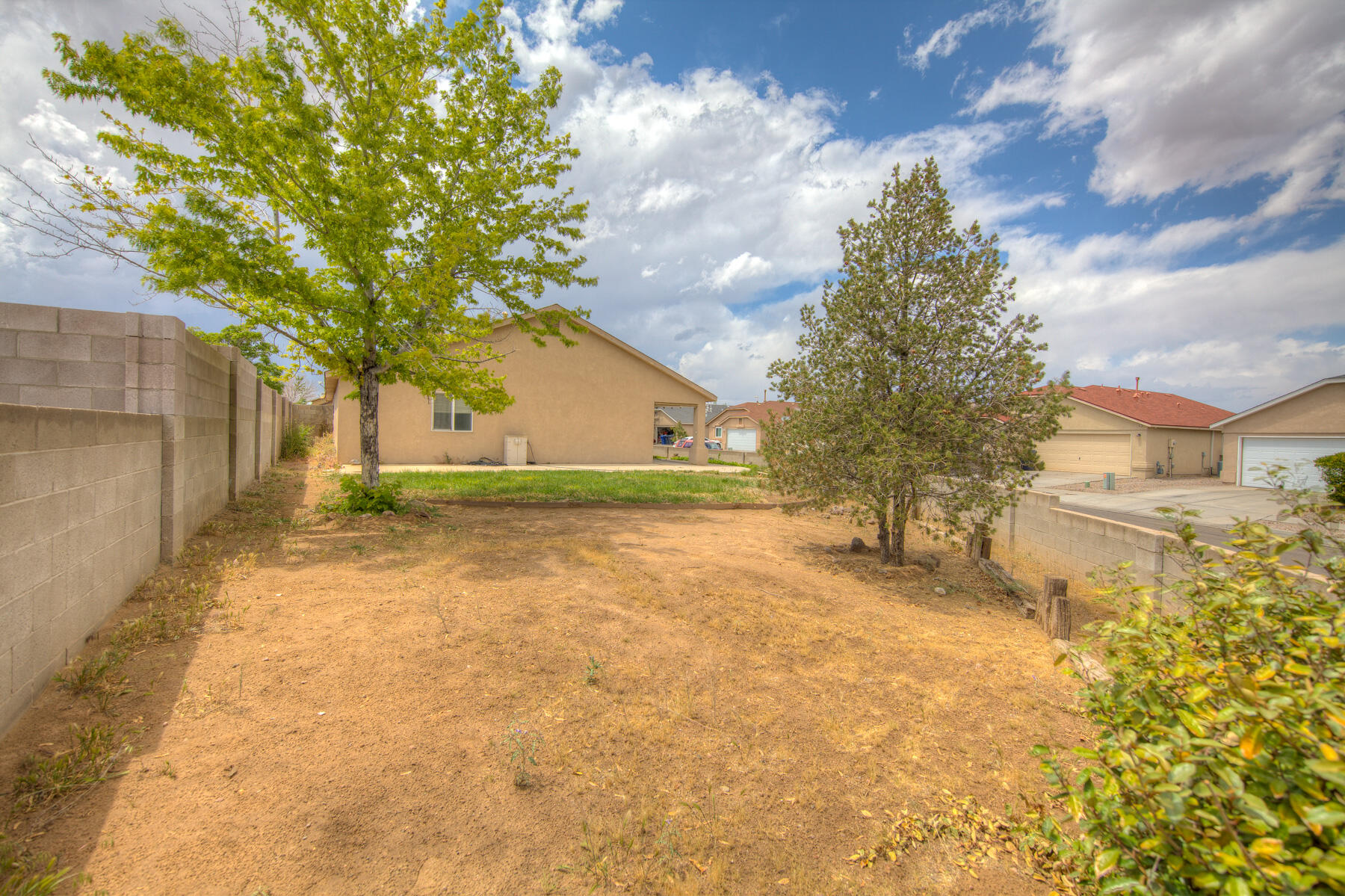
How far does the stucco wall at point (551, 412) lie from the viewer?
1747cm

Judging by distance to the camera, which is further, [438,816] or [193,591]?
[193,591]

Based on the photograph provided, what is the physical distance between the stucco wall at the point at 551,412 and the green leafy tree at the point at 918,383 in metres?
12.1

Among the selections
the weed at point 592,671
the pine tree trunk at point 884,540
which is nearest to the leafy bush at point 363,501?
the weed at point 592,671

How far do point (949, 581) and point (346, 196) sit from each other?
937 centimetres

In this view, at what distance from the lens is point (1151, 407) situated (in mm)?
27984

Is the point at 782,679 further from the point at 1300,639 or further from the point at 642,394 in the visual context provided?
the point at 642,394

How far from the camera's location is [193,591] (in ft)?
15.1

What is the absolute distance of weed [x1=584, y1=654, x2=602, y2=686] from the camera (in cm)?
384

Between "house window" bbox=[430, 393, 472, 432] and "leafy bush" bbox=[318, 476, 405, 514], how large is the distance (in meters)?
9.82

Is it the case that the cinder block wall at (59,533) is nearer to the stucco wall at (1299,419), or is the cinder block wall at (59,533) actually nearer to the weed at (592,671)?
the weed at (592,671)

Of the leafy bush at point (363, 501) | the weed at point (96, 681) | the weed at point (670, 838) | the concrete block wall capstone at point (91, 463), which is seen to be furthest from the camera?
the leafy bush at point (363, 501)

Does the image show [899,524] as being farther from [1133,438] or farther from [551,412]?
[1133,438]

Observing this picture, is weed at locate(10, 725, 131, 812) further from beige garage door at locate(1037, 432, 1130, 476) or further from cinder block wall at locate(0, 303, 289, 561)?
beige garage door at locate(1037, 432, 1130, 476)

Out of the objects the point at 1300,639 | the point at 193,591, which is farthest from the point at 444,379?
the point at 1300,639
